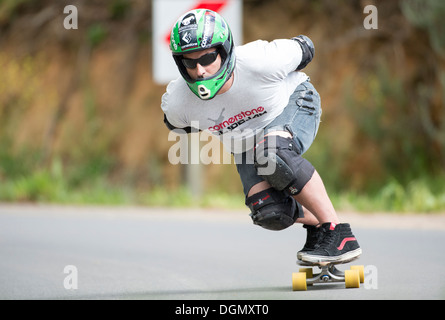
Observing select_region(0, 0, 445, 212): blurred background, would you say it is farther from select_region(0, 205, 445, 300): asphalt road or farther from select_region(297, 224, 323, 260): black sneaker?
select_region(297, 224, 323, 260): black sneaker

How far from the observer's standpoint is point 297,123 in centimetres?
530

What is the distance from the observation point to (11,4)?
17.5 meters

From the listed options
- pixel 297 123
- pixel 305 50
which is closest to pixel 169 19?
pixel 305 50

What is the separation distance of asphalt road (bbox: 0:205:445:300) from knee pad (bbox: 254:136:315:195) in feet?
2.34

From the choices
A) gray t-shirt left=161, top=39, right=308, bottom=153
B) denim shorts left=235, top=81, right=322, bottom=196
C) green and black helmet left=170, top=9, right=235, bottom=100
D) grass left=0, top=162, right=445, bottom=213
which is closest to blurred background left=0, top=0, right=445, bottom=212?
grass left=0, top=162, right=445, bottom=213

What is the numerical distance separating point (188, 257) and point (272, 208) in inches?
86.4

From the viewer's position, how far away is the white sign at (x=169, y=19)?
12094 millimetres

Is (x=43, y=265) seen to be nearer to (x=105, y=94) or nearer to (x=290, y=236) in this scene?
(x=290, y=236)

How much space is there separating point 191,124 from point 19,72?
14.2 m

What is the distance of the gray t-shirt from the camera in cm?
508

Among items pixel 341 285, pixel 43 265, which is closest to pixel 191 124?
pixel 341 285
